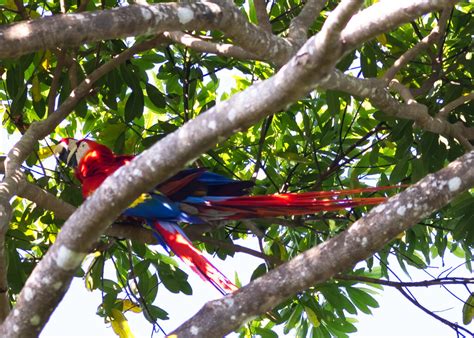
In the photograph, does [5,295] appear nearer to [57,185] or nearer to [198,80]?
[57,185]

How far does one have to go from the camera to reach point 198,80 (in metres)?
3.78

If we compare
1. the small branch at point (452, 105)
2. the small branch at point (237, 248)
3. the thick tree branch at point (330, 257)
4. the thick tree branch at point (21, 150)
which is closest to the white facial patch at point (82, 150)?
the thick tree branch at point (21, 150)

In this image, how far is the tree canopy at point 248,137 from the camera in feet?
5.95

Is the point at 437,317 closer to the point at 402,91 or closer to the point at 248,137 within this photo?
the point at 402,91

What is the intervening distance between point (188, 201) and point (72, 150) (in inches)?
22.4

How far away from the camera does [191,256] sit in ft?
9.35

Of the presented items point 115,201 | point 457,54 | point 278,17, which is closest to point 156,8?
point 115,201

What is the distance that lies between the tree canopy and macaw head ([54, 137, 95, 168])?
0.07m

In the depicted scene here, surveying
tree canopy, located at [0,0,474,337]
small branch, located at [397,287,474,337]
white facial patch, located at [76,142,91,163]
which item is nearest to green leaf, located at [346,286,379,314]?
tree canopy, located at [0,0,474,337]

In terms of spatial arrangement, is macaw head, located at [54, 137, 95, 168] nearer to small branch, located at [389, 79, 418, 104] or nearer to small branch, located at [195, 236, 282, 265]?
small branch, located at [195, 236, 282, 265]

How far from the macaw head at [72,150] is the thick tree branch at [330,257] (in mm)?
1540

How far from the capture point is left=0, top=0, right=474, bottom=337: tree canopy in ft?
5.95

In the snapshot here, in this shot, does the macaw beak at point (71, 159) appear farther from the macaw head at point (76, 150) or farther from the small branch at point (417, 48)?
the small branch at point (417, 48)

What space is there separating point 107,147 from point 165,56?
16.6 inches
